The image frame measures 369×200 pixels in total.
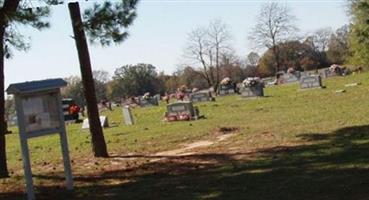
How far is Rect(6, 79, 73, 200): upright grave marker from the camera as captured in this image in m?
9.07

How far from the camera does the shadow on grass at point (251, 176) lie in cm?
771

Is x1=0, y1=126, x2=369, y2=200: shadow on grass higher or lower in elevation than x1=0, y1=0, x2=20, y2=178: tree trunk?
lower

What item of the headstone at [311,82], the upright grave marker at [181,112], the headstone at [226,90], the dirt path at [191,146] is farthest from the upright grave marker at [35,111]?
the headstone at [226,90]

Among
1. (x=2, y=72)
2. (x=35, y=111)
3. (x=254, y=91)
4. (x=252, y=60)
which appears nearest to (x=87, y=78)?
(x=2, y=72)

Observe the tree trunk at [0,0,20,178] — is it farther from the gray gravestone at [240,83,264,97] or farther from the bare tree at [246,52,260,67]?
the bare tree at [246,52,260,67]

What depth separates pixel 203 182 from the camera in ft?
30.0

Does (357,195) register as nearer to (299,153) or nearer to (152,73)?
(299,153)

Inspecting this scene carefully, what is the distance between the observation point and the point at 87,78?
46.8 ft

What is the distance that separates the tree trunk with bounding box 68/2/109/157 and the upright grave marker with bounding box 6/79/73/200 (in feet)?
15.1

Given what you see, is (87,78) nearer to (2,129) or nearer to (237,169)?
(2,129)

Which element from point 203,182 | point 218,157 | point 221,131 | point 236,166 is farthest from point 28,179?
point 221,131

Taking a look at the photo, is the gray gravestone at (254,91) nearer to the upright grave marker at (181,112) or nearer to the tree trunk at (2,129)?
the upright grave marker at (181,112)

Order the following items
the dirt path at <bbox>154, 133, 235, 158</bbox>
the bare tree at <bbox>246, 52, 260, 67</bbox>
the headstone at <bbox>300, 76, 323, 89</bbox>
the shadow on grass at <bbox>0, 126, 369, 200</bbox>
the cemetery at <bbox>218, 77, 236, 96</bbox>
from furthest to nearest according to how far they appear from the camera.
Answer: the bare tree at <bbox>246, 52, 260, 67</bbox>, the cemetery at <bbox>218, 77, 236, 96</bbox>, the headstone at <bbox>300, 76, 323, 89</bbox>, the dirt path at <bbox>154, 133, 235, 158</bbox>, the shadow on grass at <bbox>0, 126, 369, 200</bbox>

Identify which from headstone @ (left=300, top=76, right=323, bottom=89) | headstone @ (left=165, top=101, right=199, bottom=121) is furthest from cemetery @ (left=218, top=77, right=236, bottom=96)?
headstone @ (left=165, top=101, right=199, bottom=121)
